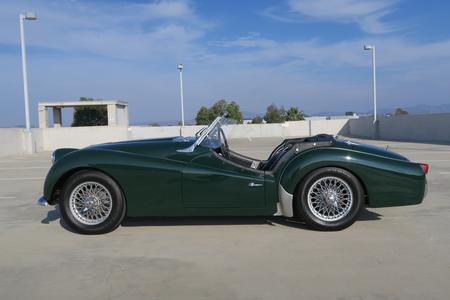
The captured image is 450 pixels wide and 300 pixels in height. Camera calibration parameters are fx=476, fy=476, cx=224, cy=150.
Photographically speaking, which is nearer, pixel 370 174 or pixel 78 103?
pixel 370 174

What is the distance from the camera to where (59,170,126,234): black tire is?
5.26 m

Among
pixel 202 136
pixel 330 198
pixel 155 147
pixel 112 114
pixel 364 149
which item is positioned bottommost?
pixel 330 198

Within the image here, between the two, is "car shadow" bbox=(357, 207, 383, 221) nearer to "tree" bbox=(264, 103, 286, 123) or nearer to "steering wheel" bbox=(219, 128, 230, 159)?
"steering wheel" bbox=(219, 128, 230, 159)

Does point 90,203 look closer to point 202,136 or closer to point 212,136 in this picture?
point 202,136

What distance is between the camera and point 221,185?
5.19 metres

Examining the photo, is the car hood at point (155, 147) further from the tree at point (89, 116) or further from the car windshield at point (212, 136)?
the tree at point (89, 116)

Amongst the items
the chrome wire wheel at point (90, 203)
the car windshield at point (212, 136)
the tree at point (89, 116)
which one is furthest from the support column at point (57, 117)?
the chrome wire wheel at point (90, 203)

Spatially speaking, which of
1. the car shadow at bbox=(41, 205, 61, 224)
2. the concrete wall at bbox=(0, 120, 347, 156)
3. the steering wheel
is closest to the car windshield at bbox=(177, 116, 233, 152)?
the steering wheel

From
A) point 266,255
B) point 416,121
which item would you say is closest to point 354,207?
point 266,255

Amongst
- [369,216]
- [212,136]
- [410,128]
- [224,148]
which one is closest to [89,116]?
[410,128]

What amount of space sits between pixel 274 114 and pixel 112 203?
2665 inches

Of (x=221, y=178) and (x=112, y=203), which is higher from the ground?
(x=221, y=178)

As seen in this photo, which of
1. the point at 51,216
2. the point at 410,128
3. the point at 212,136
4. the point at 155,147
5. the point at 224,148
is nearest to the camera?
the point at 155,147

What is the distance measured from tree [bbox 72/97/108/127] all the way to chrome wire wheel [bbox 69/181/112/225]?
138 feet
